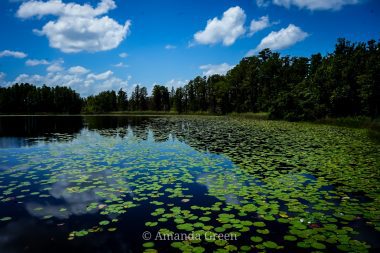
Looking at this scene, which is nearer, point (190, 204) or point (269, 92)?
point (190, 204)

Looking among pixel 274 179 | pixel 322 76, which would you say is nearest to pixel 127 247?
pixel 274 179

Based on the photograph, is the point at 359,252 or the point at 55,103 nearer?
the point at 359,252

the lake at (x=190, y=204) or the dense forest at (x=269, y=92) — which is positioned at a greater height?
the dense forest at (x=269, y=92)

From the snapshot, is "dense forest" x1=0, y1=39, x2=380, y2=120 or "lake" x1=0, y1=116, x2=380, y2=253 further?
"dense forest" x1=0, y1=39, x2=380, y2=120

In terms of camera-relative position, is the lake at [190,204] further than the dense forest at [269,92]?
No

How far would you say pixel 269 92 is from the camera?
75000mm

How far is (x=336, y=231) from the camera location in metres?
5.03

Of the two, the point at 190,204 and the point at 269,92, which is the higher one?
the point at 269,92

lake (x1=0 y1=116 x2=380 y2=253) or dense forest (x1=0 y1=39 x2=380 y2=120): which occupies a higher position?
dense forest (x1=0 y1=39 x2=380 y2=120)

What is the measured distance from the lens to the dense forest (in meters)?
35.3

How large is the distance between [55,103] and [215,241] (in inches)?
5586

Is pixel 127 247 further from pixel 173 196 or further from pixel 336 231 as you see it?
pixel 336 231

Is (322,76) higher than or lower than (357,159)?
higher

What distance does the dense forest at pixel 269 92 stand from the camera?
35312 mm
